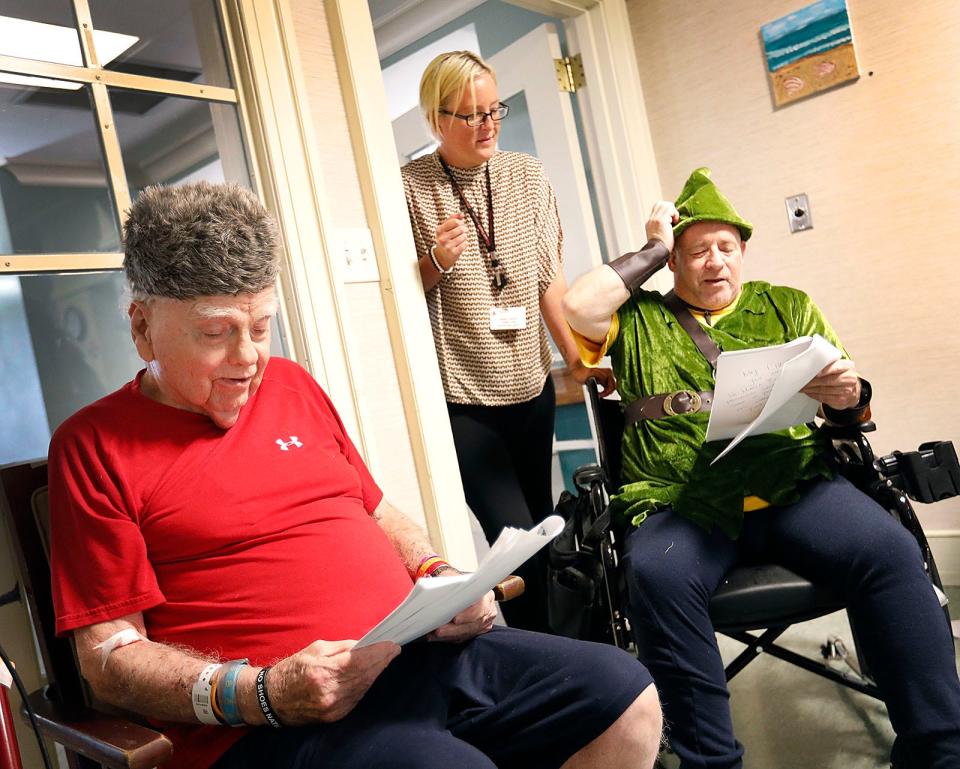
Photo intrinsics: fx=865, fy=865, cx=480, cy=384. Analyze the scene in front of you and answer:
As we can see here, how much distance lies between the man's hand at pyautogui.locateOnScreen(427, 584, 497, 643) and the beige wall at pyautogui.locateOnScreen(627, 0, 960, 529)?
7.15 ft

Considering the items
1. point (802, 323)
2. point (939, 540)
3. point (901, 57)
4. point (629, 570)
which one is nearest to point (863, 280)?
point (901, 57)

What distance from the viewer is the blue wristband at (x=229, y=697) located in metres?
1.05

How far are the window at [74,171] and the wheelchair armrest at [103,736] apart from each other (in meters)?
0.52

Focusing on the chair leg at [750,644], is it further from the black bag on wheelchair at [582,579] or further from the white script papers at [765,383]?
the white script papers at [765,383]

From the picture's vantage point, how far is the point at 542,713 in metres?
1.19

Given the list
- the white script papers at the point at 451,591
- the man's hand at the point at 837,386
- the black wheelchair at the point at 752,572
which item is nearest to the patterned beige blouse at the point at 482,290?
the black wheelchair at the point at 752,572

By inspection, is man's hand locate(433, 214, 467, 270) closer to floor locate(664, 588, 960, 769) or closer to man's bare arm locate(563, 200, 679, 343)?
man's bare arm locate(563, 200, 679, 343)

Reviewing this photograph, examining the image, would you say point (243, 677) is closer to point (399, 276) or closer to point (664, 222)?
point (399, 276)

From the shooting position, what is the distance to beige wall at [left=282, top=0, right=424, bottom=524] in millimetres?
2008

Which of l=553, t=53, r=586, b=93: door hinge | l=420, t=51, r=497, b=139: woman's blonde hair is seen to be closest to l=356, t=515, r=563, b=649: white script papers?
l=420, t=51, r=497, b=139: woman's blonde hair

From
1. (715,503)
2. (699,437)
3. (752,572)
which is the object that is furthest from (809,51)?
(752,572)

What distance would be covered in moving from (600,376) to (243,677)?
119cm

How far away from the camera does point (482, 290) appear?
7.27 ft

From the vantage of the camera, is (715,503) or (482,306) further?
(482,306)
